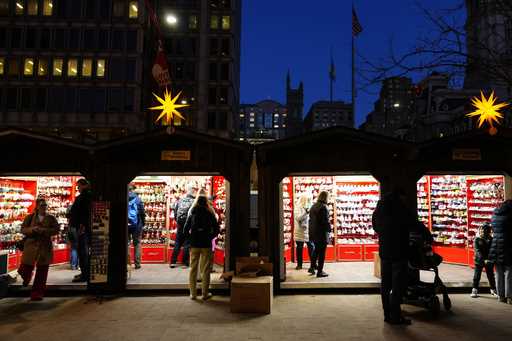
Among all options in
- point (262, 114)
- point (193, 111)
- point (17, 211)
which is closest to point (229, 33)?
point (193, 111)

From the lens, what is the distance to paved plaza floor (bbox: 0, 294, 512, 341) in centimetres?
550

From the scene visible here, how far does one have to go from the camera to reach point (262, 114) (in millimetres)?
163500

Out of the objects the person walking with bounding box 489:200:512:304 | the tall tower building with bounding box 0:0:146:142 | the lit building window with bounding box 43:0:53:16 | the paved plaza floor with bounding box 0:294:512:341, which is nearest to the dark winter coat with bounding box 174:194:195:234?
the paved plaza floor with bounding box 0:294:512:341

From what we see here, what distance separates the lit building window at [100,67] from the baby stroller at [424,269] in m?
41.9

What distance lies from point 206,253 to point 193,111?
153ft

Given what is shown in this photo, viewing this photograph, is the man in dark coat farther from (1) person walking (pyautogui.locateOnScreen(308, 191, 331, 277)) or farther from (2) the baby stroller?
(1) person walking (pyautogui.locateOnScreen(308, 191, 331, 277))

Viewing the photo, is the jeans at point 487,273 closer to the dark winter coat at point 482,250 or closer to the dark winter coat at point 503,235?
the dark winter coat at point 482,250

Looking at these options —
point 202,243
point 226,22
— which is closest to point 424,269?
point 202,243

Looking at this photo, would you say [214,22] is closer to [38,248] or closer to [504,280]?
[38,248]

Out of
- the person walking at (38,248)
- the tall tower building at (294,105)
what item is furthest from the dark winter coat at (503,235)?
the tall tower building at (294,105)

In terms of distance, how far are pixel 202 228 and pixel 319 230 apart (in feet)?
10.4

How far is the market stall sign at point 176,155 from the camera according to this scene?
27.7ft

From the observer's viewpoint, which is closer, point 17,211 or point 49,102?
point 17,211

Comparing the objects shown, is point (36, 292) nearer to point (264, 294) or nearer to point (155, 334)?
point (155, 334)
